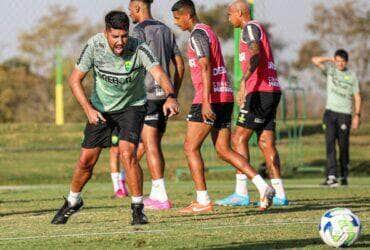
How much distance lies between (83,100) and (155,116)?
2.93m

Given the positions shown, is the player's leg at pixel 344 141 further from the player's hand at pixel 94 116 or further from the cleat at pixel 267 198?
the player's hand at pixel 94 116

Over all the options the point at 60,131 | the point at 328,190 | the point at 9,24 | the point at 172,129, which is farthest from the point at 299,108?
the point at 328,190

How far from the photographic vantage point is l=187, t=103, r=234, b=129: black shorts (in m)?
12.1

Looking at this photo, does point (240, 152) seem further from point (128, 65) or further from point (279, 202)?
point (128, 65)

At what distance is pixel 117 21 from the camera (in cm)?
999

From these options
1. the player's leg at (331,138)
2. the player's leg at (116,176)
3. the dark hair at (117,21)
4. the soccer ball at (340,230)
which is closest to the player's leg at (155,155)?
the player's leg at (116,176)

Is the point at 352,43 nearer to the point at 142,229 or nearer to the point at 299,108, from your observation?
the point at 299,108

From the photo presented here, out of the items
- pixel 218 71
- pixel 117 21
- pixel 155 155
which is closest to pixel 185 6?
pixel 218 71

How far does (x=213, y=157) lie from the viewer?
23.9m

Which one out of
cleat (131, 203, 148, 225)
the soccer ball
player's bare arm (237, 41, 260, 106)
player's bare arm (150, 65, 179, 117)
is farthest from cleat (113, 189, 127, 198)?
the soccer ball

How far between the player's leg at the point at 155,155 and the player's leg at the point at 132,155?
78.9 inches

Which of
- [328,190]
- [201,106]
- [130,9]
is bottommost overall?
[328,190]

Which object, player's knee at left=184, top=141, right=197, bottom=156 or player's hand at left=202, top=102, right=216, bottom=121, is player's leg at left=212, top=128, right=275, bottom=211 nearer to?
player's knee at left=184, top=141, right=197, bottom=156

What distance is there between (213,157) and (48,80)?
406 cm
